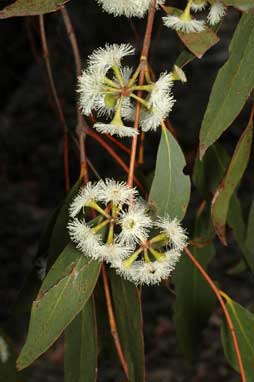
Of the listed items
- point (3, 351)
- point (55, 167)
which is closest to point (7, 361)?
point (3, 351)

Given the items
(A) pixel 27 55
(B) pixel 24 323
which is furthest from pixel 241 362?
(A) pixel 27 55

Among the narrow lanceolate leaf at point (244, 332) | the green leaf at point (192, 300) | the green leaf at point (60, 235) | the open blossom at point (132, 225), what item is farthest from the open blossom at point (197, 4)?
the green leaf at point (192, 300)

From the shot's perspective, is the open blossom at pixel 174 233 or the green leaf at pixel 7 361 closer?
the open blossom at pixel 174 233

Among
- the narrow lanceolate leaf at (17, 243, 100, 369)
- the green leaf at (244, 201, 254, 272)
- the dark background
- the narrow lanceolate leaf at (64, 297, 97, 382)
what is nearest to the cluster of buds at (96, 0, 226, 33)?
the narrow lanceolate leaf at (17, 243, 100, 369)

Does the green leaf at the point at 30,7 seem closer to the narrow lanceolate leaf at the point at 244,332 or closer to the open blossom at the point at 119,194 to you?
the open blossom at the point at 119,194

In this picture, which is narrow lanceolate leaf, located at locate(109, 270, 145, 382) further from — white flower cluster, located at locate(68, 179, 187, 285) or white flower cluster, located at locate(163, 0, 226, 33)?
white flower cluster, located at locate(163, 0, 226, 33)

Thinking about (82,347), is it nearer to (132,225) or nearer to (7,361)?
(7,361)

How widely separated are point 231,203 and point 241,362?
13.5 inches

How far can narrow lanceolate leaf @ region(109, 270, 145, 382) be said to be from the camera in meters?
1.14

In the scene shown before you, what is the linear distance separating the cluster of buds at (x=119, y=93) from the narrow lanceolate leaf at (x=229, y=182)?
0.71 feet

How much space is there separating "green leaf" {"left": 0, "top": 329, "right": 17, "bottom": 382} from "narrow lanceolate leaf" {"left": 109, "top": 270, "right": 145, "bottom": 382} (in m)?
0.25

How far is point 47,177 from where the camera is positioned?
3732mm

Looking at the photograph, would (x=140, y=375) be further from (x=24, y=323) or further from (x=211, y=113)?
(x=24, y=323)

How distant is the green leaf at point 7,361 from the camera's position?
4.47ft
